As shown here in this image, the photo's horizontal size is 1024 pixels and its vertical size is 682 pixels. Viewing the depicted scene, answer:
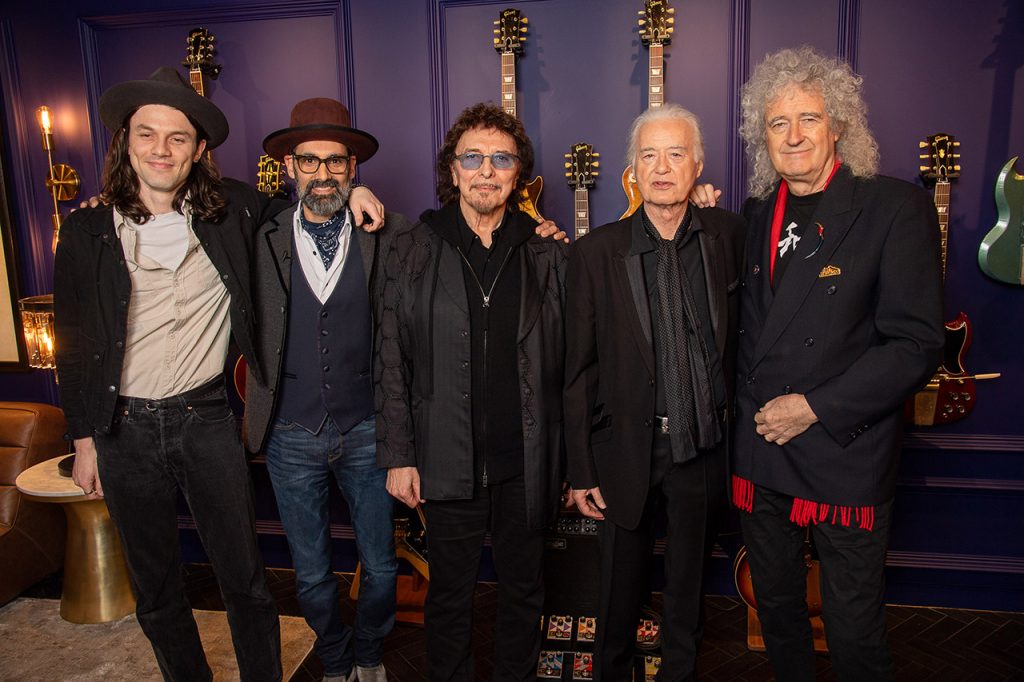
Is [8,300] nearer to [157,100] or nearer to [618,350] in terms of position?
[157,100]

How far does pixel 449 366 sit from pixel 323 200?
0.70 m

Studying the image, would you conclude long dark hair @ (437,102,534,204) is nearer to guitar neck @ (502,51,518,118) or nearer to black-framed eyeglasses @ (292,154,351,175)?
black-framed eyeglasses @ (292,154,351,175)

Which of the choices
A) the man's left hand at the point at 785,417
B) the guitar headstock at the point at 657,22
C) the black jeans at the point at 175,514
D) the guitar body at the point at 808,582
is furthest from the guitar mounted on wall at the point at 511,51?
the guitar body at the point at 808,582

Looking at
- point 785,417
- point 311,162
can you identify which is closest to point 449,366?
point 311,162

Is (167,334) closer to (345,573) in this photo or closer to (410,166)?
(410,166)

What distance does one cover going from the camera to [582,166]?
315 cm

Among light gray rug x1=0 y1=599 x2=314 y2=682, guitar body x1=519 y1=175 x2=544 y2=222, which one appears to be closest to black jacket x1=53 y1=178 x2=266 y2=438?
light gray rug x1=0 y1=599 x2=314 y2=682

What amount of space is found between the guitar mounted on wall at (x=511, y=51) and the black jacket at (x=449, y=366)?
35.0 inches

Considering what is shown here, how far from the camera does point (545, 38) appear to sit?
3.20m

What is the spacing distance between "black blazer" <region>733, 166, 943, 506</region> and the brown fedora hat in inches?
56.8

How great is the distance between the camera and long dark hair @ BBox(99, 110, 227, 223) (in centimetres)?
220

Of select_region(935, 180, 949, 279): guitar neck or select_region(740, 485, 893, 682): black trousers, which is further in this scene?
select_region(935, 180, 949, 279): guitar neck

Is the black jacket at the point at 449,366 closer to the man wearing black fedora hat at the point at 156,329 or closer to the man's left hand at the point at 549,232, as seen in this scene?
the man's left hand at the point at 549,232

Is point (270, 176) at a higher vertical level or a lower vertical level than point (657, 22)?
lower
